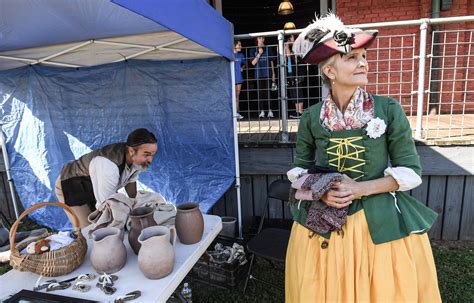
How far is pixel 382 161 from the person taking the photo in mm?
1370

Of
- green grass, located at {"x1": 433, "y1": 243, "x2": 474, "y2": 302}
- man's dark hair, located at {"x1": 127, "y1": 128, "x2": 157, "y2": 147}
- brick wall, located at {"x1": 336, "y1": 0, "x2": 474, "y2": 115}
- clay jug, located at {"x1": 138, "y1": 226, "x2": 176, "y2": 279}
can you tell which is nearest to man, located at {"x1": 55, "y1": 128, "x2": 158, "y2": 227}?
man's dark hair, located at {"x1": 127, "y1": 128, "x2": 157, "y2": 147}

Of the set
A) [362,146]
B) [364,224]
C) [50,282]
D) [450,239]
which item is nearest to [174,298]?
[50,282]

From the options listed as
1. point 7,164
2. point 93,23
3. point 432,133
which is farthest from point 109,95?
point 432,133

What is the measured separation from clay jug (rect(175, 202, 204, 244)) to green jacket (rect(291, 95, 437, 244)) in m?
0.51

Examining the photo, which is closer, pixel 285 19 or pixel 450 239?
pixel 450 239

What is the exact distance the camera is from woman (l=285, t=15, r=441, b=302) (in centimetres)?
130

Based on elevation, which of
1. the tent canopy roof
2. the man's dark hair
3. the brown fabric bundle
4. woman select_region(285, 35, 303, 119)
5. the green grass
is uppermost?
the tent canopy roof

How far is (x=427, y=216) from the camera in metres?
1.39

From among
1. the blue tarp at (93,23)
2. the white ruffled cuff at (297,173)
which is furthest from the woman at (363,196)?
the blue tarp at (93,23)

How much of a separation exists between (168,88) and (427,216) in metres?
2.41

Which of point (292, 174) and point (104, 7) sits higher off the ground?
point (104, 7)

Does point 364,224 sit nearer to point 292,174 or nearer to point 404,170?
point 404,170

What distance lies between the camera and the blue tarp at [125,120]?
9.60 feet

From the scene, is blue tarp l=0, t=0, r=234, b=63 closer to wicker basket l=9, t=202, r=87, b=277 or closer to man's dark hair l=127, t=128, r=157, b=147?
man's dark hair l=127, t=128, r=157, b=147
